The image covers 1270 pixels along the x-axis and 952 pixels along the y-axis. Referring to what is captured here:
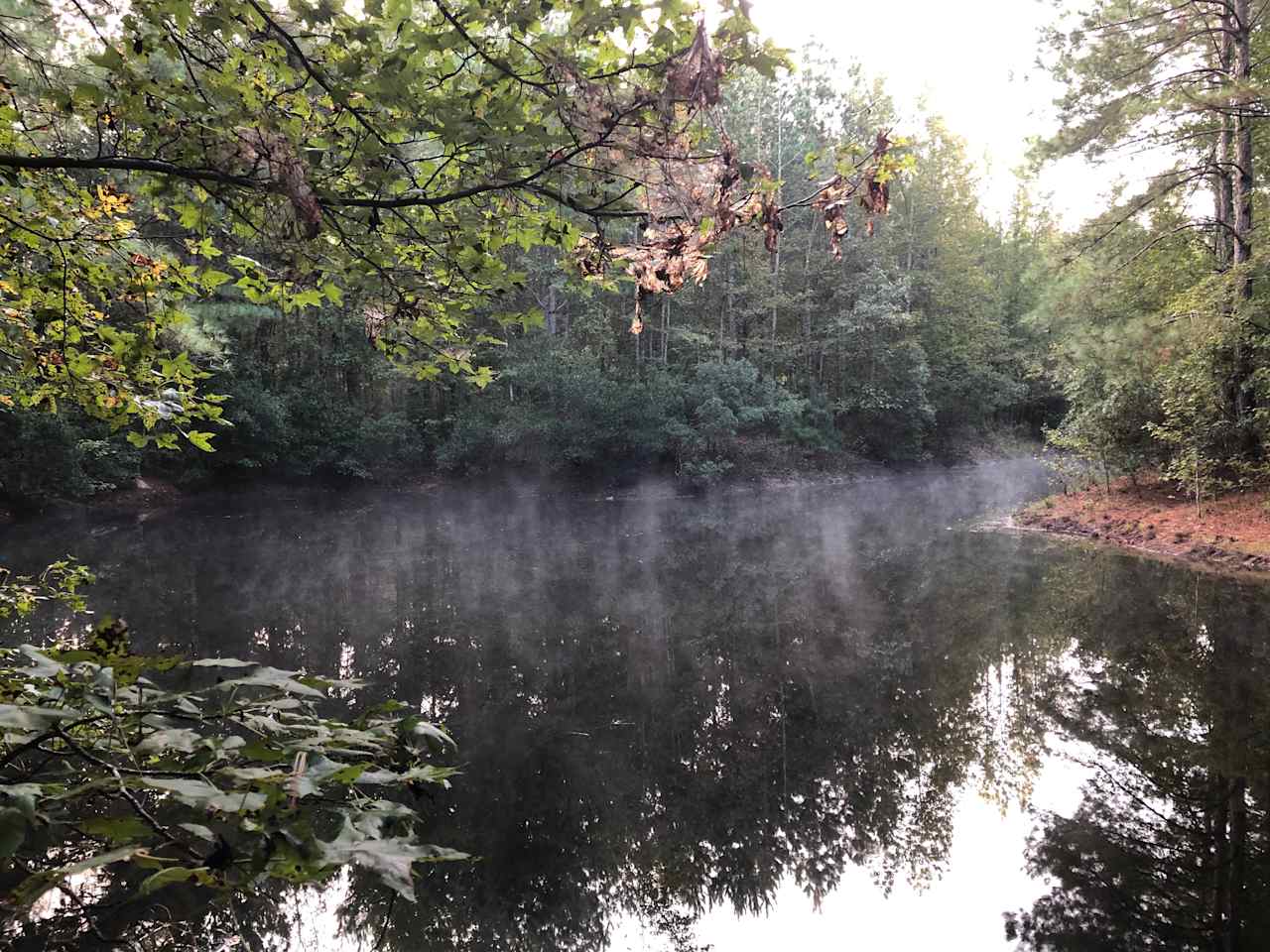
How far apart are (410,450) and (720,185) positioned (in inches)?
776

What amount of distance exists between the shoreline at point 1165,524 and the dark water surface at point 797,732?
0.69 m

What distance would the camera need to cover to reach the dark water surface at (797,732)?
10.6ft

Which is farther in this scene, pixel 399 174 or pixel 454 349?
pixel 454 349

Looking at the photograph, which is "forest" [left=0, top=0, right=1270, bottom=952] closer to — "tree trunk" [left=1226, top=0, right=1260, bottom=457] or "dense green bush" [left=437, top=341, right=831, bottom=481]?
"tree trunk" [left=1226, top=0, right=1260, bottom=457]

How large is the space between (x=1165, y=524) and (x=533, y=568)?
32.0ft

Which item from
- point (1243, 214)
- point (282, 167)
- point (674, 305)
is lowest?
point (282, 167)

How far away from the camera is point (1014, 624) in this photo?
7410 mm

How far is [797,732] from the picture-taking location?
506 cm

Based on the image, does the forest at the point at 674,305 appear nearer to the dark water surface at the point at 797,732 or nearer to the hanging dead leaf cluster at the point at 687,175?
the hanging dead leaf cluster at the point at 687,175

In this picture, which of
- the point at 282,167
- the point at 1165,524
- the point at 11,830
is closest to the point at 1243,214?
the point at 1165,524

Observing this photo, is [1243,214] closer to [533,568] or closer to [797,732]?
[797,732]

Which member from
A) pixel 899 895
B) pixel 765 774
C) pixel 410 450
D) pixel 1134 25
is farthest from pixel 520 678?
pixel 410 450

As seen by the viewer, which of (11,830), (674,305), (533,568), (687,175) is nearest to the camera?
(11,830)

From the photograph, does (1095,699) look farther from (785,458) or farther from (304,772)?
(785,458)
